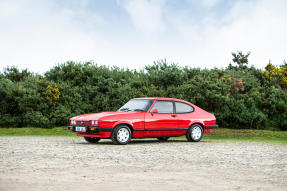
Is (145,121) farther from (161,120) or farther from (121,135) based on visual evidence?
(121,135)

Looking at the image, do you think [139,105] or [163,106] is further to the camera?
[163,106]

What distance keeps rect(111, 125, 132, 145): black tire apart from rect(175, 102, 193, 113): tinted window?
7.56 ft

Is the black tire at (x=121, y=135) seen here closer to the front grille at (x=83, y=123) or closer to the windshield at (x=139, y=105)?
the front grille at (x=83, y=123)

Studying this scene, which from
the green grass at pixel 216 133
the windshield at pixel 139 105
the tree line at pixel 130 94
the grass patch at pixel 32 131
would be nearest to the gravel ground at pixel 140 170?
the windshield at pixel 139 105

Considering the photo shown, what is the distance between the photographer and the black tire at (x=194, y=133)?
49.0 ft

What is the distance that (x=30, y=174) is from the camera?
7.14 meters

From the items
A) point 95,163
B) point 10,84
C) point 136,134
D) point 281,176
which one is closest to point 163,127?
point 136,134

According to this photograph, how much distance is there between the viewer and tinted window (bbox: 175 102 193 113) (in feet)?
48.8

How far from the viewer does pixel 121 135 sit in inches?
527

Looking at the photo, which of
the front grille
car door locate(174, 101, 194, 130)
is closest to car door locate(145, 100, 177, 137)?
car door locate(174, 101, 194, 130)

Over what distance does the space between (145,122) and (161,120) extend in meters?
0.67

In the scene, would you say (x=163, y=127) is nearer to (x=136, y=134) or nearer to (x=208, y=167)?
(x=136, y=134)

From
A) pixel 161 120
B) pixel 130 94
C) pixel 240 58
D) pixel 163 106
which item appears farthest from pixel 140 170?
pixel 240 58

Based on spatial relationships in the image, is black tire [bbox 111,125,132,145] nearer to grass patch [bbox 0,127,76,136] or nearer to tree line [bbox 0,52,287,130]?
grass patch [bbox 0,127,76,136]
